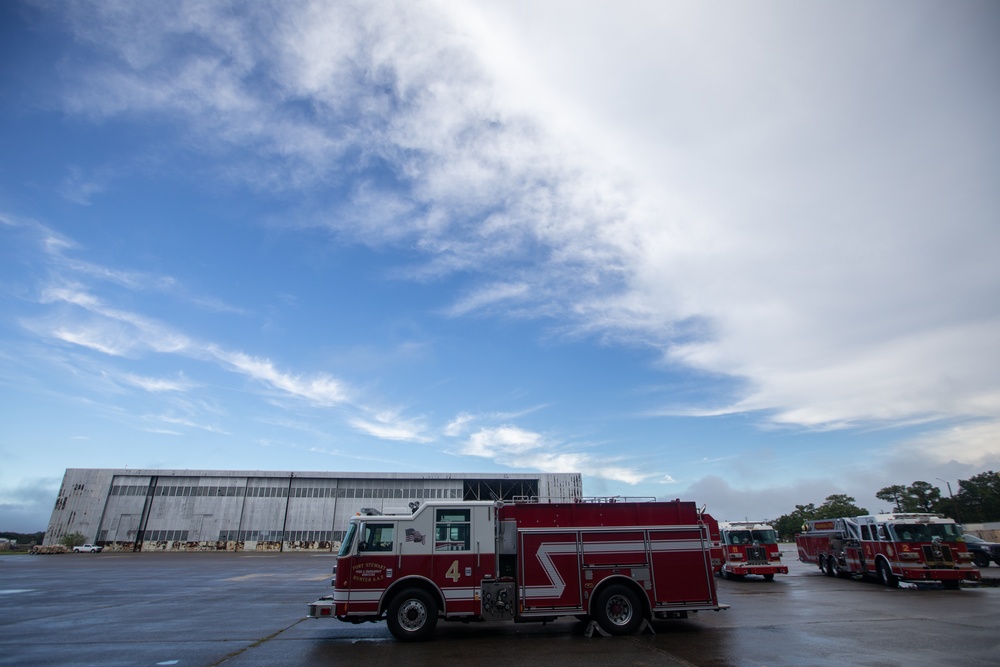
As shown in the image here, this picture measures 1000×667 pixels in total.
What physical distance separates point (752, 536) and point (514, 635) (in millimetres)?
16437

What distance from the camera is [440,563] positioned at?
11977mm

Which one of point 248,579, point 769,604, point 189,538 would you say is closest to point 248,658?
point 769,604

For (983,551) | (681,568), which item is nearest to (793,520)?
(983,551)

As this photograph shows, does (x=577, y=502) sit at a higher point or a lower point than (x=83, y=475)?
lower

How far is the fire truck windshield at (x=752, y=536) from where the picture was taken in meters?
24.0

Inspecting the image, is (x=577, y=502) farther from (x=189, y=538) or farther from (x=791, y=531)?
(x=791, y=531)

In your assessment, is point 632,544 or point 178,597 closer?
point 632,544

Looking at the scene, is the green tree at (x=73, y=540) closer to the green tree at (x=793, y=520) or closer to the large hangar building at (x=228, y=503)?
the large hangar building at (x=228, y=503)

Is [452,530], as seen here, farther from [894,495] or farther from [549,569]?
[894,495]

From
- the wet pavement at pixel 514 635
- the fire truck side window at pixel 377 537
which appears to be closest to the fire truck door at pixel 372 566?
the fire truck side window at pixel 377 537

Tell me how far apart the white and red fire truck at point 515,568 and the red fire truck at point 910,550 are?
43.6 feet

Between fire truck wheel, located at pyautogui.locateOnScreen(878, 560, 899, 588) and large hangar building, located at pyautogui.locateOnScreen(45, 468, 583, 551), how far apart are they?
1806 inches

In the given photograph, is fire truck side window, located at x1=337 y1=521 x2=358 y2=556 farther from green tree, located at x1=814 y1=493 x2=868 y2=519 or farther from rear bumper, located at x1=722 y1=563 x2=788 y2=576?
green tree, located at x1=814 y1=493 x2=868 y2=519

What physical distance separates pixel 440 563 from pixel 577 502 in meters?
3.67
